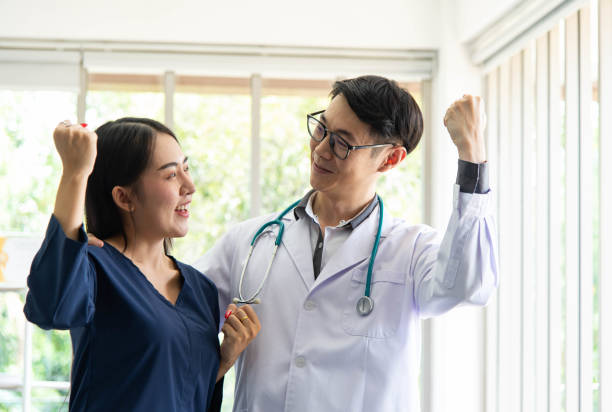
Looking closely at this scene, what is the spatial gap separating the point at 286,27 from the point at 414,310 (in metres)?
2.10

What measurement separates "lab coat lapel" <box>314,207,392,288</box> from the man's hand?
1.32 feet

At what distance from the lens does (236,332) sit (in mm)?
1628

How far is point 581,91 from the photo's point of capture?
244 cm

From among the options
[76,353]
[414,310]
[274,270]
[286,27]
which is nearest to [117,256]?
[76,353]

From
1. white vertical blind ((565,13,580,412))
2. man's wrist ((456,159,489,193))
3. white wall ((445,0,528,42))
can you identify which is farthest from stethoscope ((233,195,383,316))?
white wall ((445,0,528,42))

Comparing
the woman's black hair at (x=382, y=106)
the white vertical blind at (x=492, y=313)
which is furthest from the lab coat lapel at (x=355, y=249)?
the white vertical blind at (x=492, y=313)

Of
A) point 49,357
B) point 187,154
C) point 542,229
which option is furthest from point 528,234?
point 49,357

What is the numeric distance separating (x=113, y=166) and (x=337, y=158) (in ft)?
1.77

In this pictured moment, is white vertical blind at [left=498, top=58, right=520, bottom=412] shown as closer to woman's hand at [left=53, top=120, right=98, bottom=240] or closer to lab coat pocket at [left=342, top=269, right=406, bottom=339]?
lab coat pocket at [left=342, top=269, right=406, bottom=339]

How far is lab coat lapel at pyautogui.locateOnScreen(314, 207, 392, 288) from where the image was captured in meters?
1.73

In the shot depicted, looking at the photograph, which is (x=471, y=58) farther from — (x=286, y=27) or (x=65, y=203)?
(x=65, y=203)

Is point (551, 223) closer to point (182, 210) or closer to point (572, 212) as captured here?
point (572, 212)

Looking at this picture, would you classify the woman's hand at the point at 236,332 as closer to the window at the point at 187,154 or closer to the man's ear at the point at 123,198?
the man's ear at the point at 123,198

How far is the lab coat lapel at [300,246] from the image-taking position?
69.2 inches
